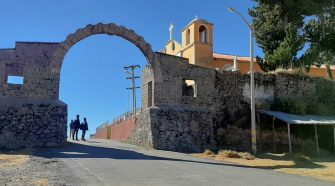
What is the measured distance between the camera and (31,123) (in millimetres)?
24438

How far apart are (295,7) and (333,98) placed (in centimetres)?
845

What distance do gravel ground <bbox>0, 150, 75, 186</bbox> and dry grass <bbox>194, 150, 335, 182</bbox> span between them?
31.2 feet

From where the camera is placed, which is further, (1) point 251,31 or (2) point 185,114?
(2) point 185,114

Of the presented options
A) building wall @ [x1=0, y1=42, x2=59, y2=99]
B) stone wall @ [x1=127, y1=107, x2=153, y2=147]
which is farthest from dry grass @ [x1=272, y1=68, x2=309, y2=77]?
building wall @ [x1=0, y1=42, x2=59, y2=99]

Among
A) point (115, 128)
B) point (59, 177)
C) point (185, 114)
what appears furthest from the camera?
point (115, 128)

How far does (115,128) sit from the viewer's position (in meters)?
39.8

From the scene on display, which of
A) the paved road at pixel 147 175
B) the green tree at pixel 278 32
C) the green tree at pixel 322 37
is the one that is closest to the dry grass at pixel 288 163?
the paved road at pixel 147 175

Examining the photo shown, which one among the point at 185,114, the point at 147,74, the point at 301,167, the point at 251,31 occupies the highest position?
the point at 251,31

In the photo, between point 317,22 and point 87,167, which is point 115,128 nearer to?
point 317,22

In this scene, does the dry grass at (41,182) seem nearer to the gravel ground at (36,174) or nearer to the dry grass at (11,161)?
the gravel ground at (36,174)

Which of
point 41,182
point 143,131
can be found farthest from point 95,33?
point 41,182

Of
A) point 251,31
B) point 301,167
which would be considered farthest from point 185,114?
point 301,167

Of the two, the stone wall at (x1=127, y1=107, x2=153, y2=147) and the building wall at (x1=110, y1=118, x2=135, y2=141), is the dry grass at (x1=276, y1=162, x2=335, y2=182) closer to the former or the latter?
the stone wall at (x1=127, y1=107, x2=153, y2=147)

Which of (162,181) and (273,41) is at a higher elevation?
(273,41)
